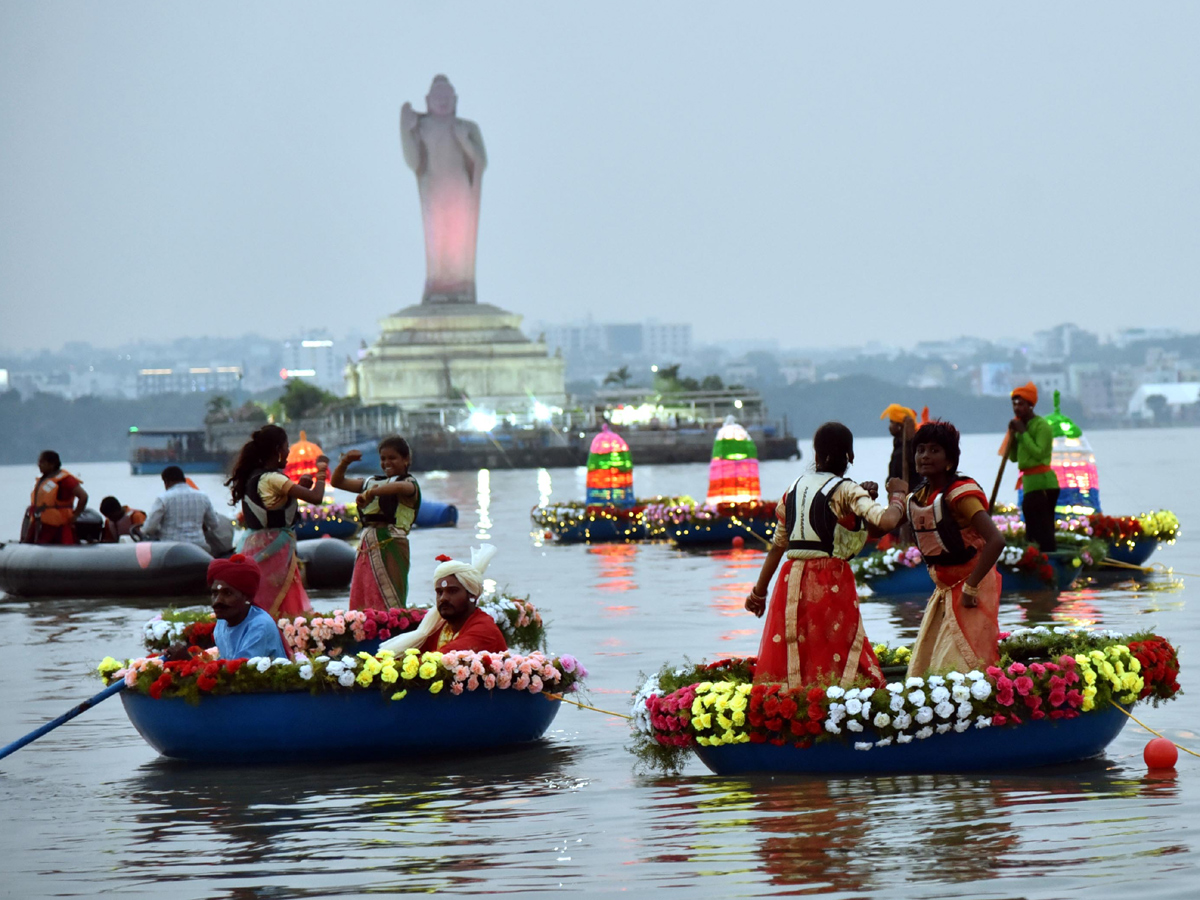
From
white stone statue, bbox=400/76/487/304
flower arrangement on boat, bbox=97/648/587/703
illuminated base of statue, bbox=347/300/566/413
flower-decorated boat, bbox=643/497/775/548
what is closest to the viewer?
flower arrangement on boat, bbox=97/648/587/703

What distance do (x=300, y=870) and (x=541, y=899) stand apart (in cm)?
113

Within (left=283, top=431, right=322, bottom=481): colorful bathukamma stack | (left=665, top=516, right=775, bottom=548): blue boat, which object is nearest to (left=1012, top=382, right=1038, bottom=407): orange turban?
(left=665, top=516, right=775, bottom=548): blue boat

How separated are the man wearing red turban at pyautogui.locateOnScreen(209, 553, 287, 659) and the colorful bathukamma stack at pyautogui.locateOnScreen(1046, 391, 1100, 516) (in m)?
13.0

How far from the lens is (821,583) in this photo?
874 centimetres

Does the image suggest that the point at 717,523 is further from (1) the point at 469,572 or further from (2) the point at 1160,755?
(2) the point at 1160,755

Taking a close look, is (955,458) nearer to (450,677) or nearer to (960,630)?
(960,630)

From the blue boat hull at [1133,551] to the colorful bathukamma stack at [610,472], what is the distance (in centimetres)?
1158

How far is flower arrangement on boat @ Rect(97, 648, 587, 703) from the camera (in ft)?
32.3

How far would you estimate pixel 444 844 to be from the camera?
7961mm

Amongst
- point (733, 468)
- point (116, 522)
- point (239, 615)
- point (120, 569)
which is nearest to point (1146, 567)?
point (733, 468)

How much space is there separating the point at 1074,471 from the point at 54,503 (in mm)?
11281

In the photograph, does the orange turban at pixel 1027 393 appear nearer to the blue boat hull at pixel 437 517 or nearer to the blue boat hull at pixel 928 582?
the blue boat hull at pixel 928 582

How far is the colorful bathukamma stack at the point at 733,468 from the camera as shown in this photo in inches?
1091

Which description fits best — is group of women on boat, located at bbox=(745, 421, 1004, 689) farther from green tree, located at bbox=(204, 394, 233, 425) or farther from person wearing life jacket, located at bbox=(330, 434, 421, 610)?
green tree, located at bbox=(204, 394, 233, 425)
